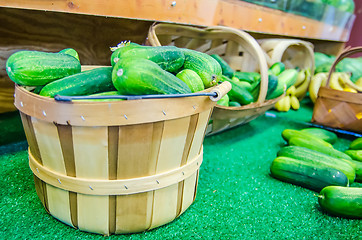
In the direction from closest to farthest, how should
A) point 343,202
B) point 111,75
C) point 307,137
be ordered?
1. point 111,75
2. point 343,202
3. point 307,137

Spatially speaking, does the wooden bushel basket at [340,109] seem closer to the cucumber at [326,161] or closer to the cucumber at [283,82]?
the cucumber at [283,82]

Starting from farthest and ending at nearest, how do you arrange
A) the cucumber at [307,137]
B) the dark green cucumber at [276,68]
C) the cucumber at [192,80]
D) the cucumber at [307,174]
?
the dark green cucumber at [276,68], the cucumber at [307,137], the cucumber at [307,174], the cucumber at [192,80]

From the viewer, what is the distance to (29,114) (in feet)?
2.41

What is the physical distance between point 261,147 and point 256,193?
538mm

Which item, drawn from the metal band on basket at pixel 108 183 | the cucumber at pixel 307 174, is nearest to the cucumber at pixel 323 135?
the cucumber at pixel 307 174

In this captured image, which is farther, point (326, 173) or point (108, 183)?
point (326, 173)

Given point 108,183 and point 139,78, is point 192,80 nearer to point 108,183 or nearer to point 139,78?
point 139,78

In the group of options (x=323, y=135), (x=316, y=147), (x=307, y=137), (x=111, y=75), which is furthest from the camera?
(x=323, y=135)

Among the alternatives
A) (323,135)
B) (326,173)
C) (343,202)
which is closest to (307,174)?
(326,173)

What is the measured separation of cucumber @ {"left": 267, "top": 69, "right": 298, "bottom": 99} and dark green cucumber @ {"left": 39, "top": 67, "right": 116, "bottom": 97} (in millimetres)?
1224

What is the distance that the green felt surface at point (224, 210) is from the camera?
0.87m

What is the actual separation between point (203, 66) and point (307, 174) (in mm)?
643

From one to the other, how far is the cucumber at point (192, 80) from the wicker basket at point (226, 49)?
426 millimetres

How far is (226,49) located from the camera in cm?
209
